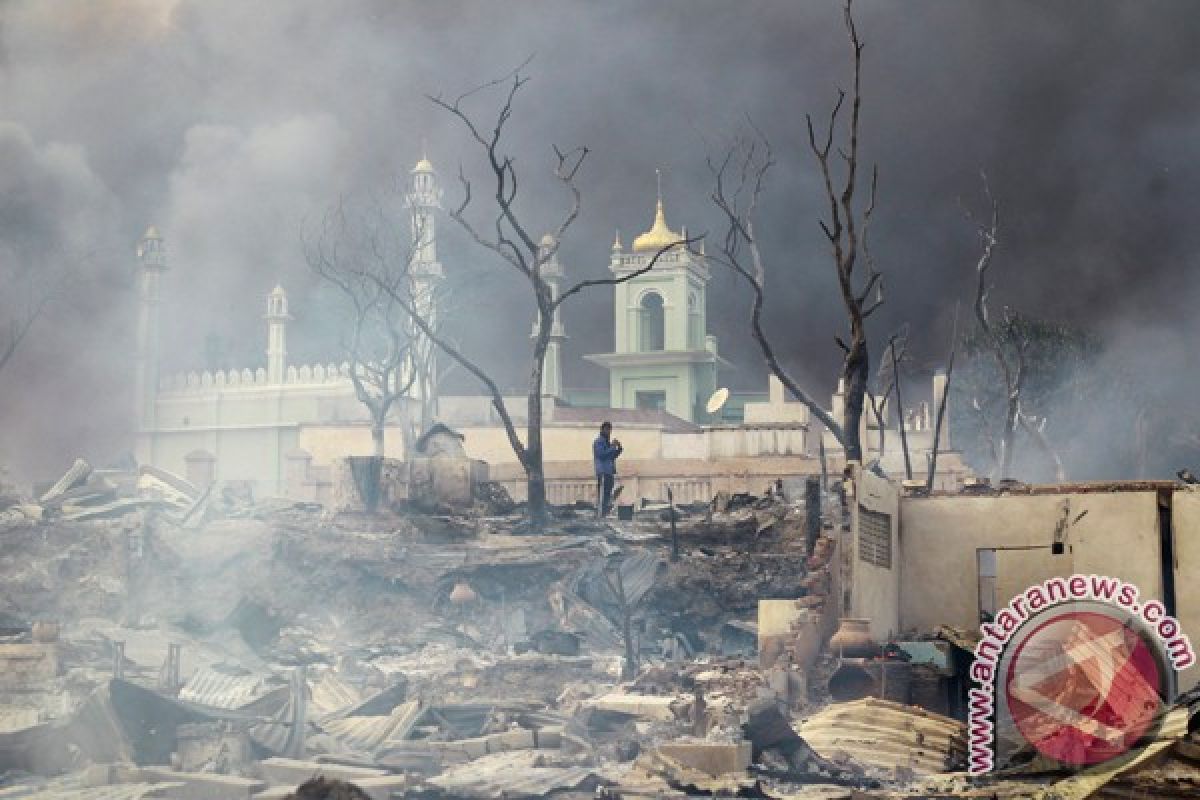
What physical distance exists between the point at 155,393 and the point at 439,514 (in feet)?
86.0

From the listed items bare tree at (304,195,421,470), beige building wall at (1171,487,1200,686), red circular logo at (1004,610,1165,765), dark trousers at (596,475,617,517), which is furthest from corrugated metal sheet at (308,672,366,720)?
bare tree at (304,195,421,470)

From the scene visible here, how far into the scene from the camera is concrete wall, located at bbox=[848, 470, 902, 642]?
52.0 feet

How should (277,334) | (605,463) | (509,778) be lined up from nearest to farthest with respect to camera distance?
(509,778)
(605,463)
(277,334)

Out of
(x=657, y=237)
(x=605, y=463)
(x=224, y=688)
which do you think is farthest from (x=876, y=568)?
(x=657, y=237)

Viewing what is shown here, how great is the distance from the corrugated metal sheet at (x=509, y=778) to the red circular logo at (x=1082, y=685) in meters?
3.53

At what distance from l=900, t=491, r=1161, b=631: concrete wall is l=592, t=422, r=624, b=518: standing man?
21.7 ft

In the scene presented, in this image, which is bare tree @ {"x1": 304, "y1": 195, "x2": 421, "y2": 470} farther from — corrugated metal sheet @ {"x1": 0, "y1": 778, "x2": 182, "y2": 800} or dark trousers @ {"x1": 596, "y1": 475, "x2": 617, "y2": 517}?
corrugated metal sheet @ {"x1": 0, "y1": 778, "x2": 182, "y2": 800}

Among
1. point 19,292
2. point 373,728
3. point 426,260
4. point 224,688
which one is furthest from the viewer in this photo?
point 426,260

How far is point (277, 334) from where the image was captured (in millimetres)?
47438

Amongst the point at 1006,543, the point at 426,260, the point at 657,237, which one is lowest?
the point at 1006,543

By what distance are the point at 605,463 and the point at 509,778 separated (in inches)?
499

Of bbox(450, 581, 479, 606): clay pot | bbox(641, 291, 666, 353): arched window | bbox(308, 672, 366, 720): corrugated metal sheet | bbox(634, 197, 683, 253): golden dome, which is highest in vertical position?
bbox(634, 197, 683, 253): golden dome

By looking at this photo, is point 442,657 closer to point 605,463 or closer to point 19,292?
point 605,463

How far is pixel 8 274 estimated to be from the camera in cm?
4028
